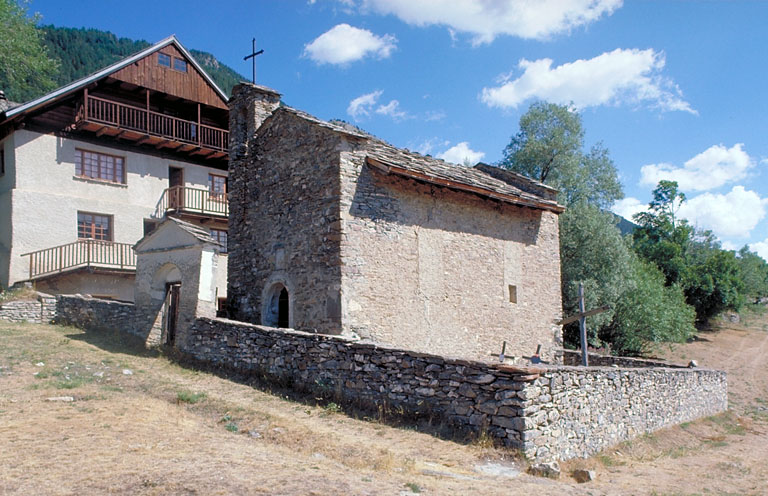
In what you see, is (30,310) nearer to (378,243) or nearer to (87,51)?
(378,243)

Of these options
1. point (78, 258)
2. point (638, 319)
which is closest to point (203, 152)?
point (78, 258)

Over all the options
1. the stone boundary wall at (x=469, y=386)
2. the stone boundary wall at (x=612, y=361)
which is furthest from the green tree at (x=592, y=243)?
the stone boundary wall at (x=469, y=386)

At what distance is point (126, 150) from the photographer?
21812 mm

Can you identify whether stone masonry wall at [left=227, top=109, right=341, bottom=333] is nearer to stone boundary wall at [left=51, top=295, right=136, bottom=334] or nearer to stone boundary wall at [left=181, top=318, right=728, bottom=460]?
stone boundary wall at [left=181, top=318, right=728, bottom=460]

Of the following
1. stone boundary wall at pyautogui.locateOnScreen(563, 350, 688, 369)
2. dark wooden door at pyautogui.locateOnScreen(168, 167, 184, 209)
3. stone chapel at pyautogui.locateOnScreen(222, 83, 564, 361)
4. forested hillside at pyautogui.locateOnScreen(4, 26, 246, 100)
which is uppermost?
forested hillside at pyautogui.locateOnScreen(4, 26, 246, 100)

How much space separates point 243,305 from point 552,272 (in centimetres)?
893

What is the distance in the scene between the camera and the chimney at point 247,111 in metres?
16.1

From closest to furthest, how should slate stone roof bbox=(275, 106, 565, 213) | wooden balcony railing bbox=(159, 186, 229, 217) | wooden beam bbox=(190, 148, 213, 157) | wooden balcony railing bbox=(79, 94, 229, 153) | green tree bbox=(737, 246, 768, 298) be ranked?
1. slate stone roof bbox=(275, 106, 565, 213)
2. wooden balcony railing bbox=(79, 94, 229, 153)
3. wooden balcony railing bbox=(159, 186, 229, 217)
4. wooden beam bbox=(190, 148, 213, 157)
5. green tree bbox=(737, 246, 768, 298)

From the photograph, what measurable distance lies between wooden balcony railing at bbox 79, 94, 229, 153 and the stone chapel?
Answer: 699 cm

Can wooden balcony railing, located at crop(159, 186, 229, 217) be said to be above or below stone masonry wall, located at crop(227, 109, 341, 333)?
above

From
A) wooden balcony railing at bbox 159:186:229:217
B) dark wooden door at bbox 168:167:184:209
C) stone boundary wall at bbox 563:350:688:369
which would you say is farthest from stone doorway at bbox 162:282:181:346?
stone boundary wall at bbox 563:350:688:369

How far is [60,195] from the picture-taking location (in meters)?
19.8

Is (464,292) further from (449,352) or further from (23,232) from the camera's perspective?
(23,232)

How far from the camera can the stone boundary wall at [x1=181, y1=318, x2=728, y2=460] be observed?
812 centimetres
